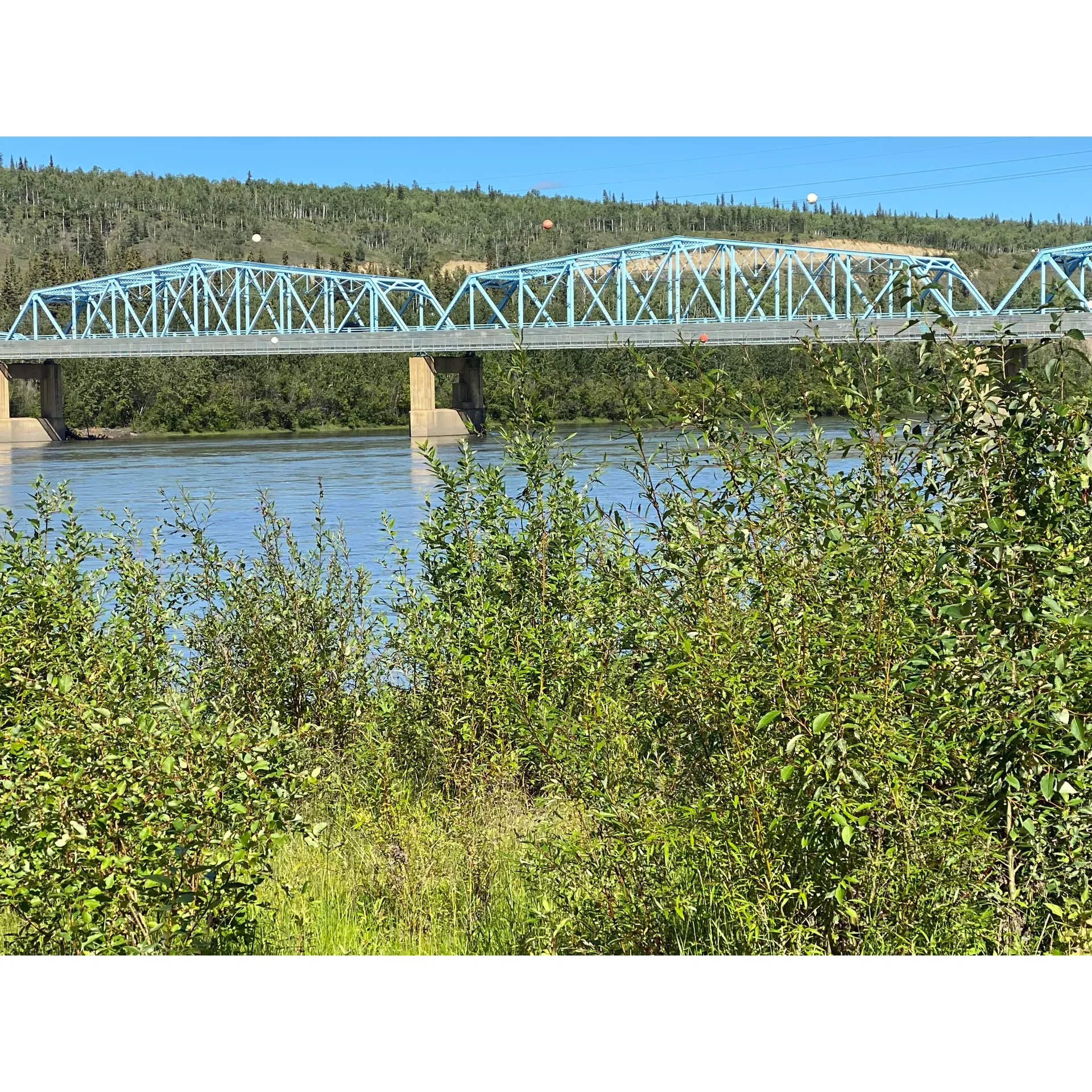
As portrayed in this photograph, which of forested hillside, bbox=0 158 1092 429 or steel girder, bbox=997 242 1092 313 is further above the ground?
forested hillside, bbox=0 158 1092 429

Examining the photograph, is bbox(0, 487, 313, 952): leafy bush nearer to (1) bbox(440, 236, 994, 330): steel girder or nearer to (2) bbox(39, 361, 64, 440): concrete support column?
(1) bbox(440, 236, 994, 330): steel girder

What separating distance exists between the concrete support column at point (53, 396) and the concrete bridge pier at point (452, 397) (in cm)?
1893

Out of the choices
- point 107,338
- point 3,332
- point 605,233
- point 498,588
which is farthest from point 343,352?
point 605,233

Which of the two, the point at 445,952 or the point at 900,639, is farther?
the point at 445,952

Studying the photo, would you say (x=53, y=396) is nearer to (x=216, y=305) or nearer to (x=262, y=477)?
(x=216, y=305)

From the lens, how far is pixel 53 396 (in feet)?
238

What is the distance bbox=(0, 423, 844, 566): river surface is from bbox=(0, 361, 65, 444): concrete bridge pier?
26.6 feet

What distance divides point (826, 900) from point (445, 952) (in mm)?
1275

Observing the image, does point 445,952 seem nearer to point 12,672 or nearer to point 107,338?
point 12,672

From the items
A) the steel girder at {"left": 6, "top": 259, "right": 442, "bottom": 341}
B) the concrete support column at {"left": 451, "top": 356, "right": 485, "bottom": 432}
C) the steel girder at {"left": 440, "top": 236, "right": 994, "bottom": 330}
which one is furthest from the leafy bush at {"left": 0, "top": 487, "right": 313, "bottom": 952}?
the steel girder at {"left": 6, "top": 259, "right": 442, "bottom": 341}

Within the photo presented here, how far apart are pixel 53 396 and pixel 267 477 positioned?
44432 mm

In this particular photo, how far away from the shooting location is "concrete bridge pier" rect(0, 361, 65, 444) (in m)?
69.4

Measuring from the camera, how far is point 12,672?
187 inches

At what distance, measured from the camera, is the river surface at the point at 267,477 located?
60.2 ft
